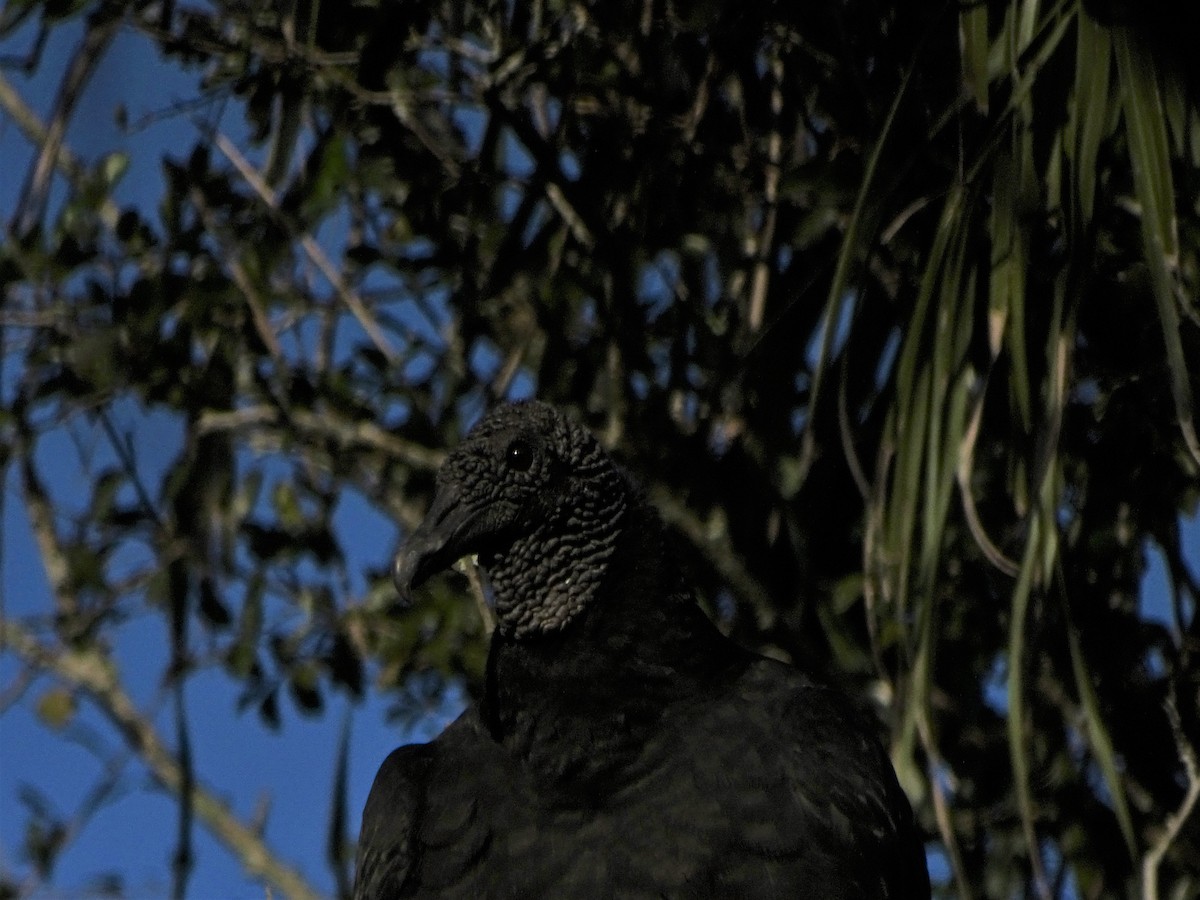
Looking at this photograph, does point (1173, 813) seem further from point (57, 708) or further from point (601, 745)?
point (57, 708)

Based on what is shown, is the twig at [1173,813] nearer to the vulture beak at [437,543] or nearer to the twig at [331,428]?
the vulture beak at [437,543]

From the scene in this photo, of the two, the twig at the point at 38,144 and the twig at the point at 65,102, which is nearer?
the twig at the point at 65,102

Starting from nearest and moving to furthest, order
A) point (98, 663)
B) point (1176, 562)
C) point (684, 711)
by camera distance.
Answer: point (684, 711) → point (1176, 562) → point (98, 663)

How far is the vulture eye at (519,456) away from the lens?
2.60m

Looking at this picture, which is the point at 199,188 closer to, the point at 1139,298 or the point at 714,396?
the point at 714,396

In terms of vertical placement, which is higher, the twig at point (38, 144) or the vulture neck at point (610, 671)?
the twig at point (38, 144)

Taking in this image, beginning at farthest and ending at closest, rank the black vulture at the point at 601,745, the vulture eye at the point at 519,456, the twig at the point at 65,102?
1. the twig at the point at 65,102
2. the vulture eye at the point at 519,456
3. the black vulture at the point at 601,745

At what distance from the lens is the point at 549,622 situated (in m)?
2.60

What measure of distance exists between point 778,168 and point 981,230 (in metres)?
0.59

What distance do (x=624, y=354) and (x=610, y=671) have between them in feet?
3.57

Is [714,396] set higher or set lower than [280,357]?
lower

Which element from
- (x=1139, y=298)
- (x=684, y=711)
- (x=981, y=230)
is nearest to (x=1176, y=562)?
(x=1139, y=298)

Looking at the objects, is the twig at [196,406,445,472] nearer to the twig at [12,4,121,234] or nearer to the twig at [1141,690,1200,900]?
the twig at [12,4,121,234]

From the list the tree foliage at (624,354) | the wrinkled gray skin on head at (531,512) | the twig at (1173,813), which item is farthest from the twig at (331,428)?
the twig at (1173,813)
